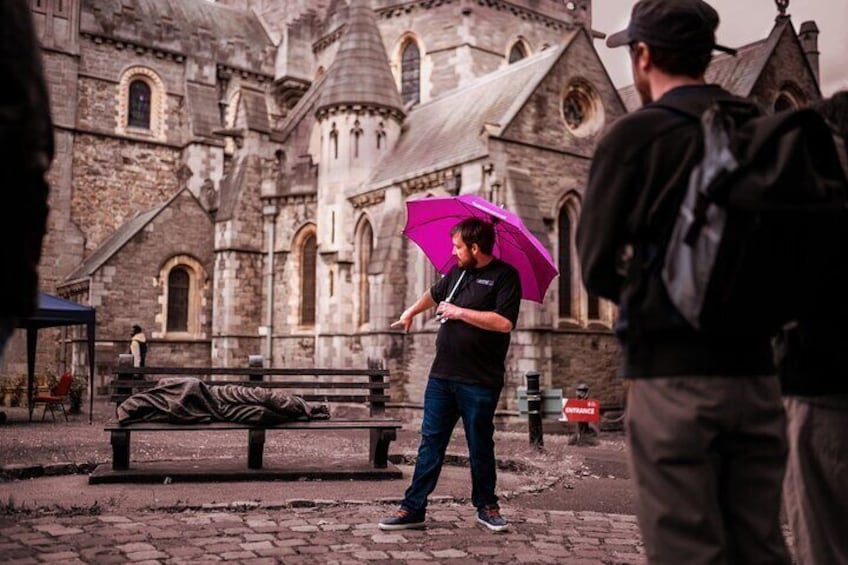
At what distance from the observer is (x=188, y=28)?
1226 inches

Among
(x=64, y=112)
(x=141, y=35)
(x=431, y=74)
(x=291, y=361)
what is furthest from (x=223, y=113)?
(x=291, y=361)

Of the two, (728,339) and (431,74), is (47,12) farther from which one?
(728,339)

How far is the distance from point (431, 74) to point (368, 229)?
357 inches

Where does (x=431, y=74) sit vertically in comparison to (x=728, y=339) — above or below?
above

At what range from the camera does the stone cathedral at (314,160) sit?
711 inches

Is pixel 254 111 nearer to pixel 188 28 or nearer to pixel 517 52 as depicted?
pixel 188 28

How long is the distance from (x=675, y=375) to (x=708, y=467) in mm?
265

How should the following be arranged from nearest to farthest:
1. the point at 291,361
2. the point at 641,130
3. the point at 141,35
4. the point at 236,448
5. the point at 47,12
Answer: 1. the point at 641,130
2. the point at 236,448
3. the point at 291,361
4. the point at 47,12
5. the point at 141,35

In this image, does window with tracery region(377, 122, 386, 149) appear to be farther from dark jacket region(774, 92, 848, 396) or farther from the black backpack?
the black backpack

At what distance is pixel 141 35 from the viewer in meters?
29.0

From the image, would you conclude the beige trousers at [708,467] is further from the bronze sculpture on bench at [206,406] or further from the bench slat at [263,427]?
the bronze sculpture on bench at [206,406]

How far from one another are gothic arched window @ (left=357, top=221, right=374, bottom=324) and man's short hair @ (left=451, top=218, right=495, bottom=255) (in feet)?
52.9

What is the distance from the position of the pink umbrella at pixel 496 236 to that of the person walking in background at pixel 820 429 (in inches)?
120

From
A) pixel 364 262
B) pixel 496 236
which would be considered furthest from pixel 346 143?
pixel 496 236
